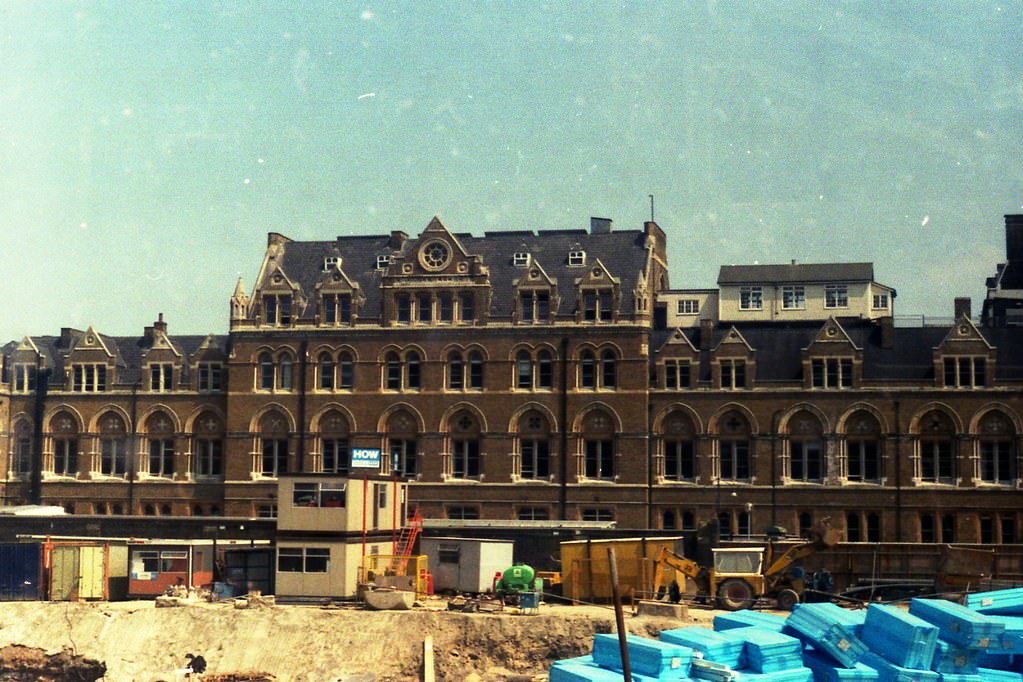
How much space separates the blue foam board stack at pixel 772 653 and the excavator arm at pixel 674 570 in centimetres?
1701

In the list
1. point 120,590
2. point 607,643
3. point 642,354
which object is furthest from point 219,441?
point 607,643

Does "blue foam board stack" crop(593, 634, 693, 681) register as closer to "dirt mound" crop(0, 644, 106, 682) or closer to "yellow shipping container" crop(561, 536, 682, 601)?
"yellow shipping container" crop(561, 536, 682, 601)

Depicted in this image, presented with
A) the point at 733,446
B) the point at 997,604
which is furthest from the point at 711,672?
the point at 733,446

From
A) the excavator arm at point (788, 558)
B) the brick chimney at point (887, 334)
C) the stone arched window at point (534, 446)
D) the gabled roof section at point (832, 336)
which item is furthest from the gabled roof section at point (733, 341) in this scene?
the excavator arm at point (788, 558)

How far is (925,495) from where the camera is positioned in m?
76.4

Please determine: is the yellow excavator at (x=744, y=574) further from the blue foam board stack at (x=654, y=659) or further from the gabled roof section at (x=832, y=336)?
the gabled roof section at (x=832, y=336)

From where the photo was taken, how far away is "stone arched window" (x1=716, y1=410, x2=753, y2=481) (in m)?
79.0

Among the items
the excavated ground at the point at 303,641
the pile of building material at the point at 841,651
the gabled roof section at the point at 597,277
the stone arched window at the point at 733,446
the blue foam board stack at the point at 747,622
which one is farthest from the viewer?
the gabled roof section at the point at 597,277

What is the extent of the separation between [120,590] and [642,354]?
31.1 m

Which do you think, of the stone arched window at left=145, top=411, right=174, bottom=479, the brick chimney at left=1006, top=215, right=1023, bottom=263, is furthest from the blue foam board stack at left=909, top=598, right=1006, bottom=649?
the brick chimney at left=1006, top=215, right=1023, bottom=263

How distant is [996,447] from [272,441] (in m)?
41.7

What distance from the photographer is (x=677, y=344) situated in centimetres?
8000

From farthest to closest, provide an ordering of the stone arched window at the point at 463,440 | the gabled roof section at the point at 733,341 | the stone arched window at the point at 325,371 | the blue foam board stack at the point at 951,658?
the stone arched window at the point at 325,371
the stone arched window at the point at 463,440
the gabled roof section at the point at 733,341
the blue foam board stack at the point at 951,658

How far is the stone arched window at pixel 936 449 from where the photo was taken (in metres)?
76.6
